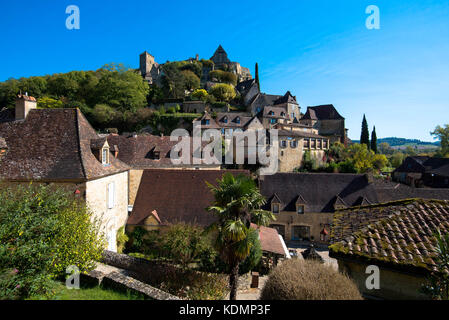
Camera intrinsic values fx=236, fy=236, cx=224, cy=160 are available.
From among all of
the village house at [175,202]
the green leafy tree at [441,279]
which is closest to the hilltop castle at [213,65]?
the village house at [175,202]

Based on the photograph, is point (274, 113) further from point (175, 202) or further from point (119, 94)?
point (175, 202)

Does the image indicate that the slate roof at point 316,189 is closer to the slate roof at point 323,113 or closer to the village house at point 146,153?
the village house at point 146,153

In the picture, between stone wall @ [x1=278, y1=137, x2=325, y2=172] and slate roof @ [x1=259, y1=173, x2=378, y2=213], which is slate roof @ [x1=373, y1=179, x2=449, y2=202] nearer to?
slate roof @ [x1=259, y1=173, x2=378, y2=213]

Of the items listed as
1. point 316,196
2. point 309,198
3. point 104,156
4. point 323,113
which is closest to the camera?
point 104,156

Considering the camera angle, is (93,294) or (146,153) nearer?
(93,294)

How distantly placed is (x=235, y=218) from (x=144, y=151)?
17827 millimetres

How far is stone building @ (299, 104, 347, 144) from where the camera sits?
201ft

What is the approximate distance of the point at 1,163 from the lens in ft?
40.7

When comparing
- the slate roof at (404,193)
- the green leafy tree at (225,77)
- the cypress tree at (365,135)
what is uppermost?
the green leafy tree at (225,77)

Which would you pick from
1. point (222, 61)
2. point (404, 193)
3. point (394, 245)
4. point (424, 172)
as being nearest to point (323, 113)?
point (424, 172)

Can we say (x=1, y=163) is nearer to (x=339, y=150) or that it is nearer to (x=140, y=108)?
(x=140, y=108)

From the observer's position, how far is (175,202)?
2002cm

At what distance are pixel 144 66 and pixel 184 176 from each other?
93561 mm

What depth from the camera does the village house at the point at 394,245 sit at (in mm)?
5340
